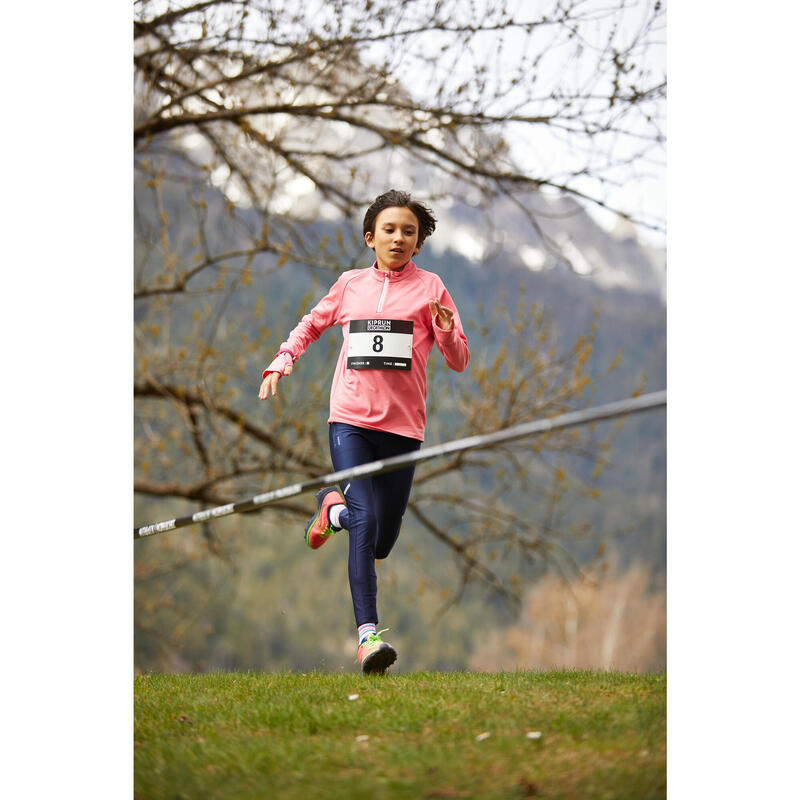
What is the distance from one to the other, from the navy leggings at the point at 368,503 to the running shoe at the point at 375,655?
6 centimetres

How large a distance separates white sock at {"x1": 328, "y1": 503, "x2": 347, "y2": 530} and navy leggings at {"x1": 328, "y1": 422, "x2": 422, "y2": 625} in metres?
0.02

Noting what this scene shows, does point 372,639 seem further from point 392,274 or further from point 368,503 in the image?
point 392,274

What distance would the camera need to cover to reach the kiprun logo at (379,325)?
2562mm

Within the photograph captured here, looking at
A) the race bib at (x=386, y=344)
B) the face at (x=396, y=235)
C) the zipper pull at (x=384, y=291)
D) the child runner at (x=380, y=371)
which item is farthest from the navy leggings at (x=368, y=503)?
the face at (x=396, y=235)

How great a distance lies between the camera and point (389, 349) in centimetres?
256

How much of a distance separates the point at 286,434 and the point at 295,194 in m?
1.09

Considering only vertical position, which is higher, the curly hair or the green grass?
the curly hair

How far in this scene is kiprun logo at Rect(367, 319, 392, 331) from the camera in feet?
8.41

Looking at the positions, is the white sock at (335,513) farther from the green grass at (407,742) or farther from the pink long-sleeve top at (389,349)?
the green grass at (407,742)

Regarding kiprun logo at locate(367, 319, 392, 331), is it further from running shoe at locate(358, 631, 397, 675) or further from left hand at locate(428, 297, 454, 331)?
running shoe at locate(358, 631, 397, 675)

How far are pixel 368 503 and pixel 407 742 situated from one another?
2.69ft

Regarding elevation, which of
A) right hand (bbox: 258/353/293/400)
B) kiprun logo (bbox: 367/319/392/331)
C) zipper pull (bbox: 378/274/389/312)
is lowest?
right hand (bbox: 258/353/293/400)

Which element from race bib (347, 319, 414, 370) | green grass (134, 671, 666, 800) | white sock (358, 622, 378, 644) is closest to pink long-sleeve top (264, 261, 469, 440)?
race bib (347, 319, 414, 370)

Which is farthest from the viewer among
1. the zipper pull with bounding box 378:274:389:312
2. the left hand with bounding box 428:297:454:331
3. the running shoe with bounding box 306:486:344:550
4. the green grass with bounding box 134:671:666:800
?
the running shoe with bounding box 306:486:344:550
